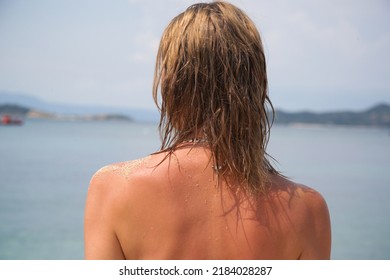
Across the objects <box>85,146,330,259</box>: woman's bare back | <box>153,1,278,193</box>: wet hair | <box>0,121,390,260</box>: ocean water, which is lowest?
<box>0,121,390,260</box>: ocean water

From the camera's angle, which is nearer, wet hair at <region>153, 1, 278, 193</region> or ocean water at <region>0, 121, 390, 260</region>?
wet hair at <region>153, 1, 278, 193</region>

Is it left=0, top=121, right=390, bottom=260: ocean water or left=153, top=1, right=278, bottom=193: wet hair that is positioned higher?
left=153, top=1, right=278, bottom=193: wet hair

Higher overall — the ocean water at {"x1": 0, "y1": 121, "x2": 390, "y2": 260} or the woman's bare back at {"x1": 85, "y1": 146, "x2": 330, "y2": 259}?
the woman's bare back at {"x1": 85, "y1": 146, "x2": 330, "y2": 259}

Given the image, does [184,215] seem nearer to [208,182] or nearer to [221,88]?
[208,182]

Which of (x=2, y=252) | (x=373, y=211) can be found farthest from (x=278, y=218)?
(x=373, y=211)

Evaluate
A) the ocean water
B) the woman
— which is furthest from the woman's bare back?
the ocean water

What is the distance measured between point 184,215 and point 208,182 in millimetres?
83

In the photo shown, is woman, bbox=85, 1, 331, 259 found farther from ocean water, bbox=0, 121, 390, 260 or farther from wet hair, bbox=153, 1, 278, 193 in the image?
ocean water, bbox=0, 121, 390, 260

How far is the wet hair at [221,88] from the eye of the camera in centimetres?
106

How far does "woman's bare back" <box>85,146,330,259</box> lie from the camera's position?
1040mm

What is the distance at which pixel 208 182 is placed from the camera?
Answer: 3.49ft

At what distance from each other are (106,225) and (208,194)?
0.70ft

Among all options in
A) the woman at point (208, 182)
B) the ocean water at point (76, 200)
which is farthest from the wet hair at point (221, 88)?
the ocean water at point (76, 200)
